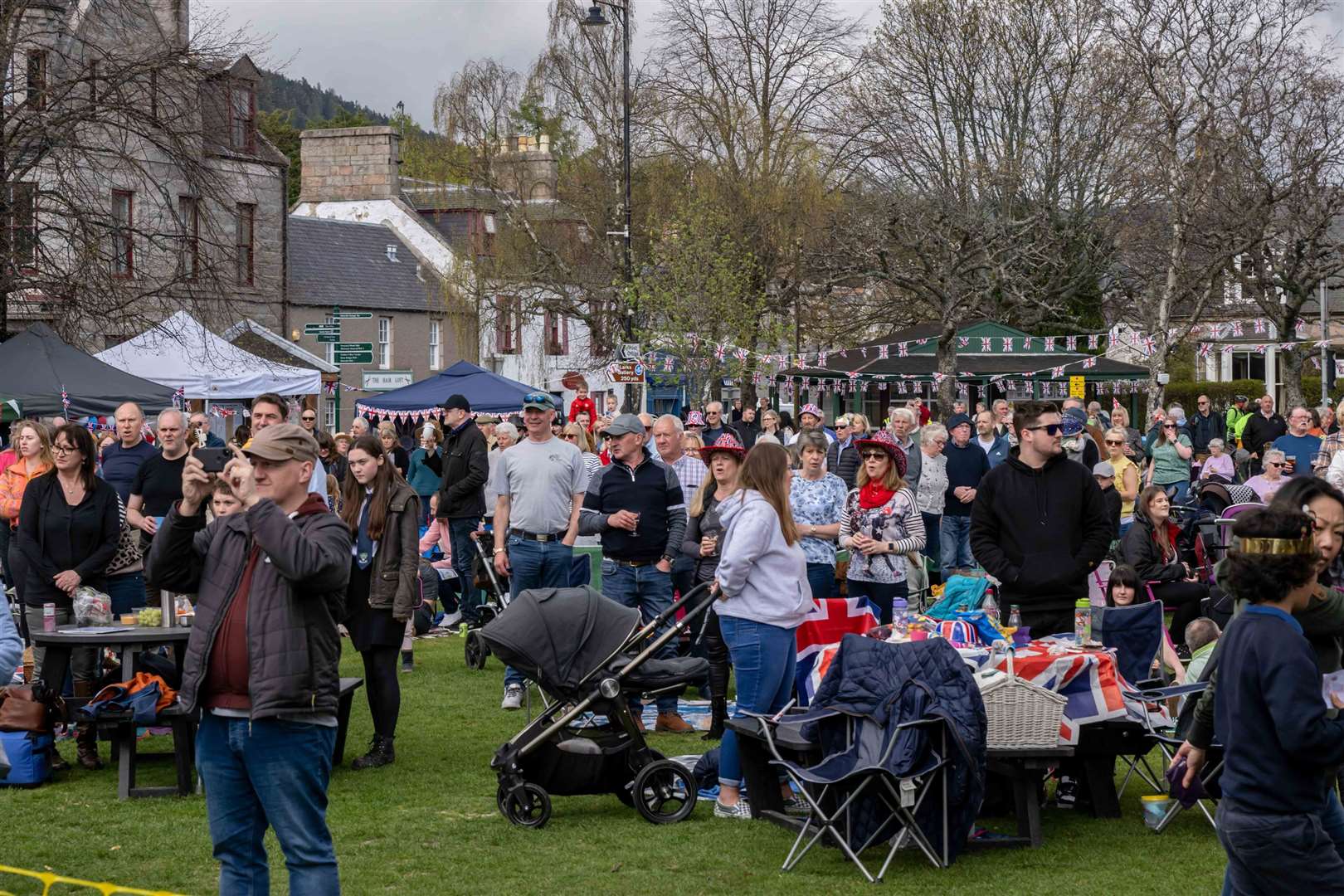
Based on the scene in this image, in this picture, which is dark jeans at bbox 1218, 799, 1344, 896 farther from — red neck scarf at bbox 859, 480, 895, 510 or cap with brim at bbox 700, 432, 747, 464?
red neck scarf at bbox 859, 480, 895, 510

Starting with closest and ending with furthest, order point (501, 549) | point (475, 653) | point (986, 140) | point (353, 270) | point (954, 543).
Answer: point (501, 549)
point (475, 653)
point (954, 543)
point (986, 140)
point (353, 270)

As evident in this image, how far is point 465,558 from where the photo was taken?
15125 millimetres

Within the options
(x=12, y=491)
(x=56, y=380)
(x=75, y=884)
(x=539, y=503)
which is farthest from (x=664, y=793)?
(x=56, y=380)

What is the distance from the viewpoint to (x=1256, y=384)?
201 feet

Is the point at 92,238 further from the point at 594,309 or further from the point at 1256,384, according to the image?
the point at 1256,384

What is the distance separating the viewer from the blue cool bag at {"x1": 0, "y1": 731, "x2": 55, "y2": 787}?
28.0ft

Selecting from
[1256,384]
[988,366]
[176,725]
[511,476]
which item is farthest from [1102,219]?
[176,725]

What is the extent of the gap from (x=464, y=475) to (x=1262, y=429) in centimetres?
1807

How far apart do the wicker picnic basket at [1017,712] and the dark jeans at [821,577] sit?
330cm

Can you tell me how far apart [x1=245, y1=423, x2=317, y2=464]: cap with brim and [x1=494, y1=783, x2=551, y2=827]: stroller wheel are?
3198 millimetres

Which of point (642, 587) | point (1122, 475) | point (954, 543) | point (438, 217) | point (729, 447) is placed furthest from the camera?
point (438, 217)

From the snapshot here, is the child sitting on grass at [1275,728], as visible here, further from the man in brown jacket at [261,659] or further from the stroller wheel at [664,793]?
the stroller wheel at [664,793]

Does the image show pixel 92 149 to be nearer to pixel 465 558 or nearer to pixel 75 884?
pixel 465 558

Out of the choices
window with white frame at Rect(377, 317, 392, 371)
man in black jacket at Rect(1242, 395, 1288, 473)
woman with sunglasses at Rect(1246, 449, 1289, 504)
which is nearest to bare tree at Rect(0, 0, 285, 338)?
woman with sunglasses at Rect(1246, 449, 1289, 504)
